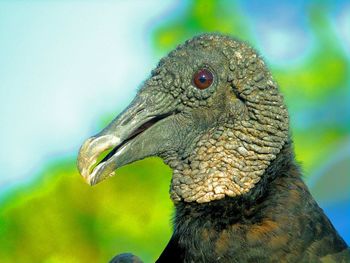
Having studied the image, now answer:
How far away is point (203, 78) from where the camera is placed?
4.23 metres

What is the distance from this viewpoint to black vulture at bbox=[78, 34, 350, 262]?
3.88 m

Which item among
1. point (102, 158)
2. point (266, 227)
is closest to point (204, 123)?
point (102, 158)

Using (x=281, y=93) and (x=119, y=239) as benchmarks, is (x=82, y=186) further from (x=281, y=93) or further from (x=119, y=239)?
(x=281, y=93)

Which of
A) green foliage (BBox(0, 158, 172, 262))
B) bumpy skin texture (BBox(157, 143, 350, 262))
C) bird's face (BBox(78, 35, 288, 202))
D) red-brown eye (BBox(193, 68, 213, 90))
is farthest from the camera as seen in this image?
green foliage (BBox(0, 158, 172, 262))

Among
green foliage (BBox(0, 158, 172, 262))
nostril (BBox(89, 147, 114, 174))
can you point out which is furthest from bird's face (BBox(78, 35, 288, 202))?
green foliage (BBox(0, 158, 172, 262))

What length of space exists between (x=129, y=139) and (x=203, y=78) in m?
0.56

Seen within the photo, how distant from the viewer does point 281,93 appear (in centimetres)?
425

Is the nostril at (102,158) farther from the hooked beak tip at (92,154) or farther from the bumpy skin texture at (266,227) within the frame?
the bumpy skin texture at (266,227)

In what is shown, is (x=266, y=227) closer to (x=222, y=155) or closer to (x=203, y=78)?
(x=222, y=155)

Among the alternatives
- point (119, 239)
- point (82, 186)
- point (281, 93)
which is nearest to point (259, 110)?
point (281, 93)

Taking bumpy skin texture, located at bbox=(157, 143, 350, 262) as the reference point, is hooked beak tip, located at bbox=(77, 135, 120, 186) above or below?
above

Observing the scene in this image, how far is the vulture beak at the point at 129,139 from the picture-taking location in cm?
395

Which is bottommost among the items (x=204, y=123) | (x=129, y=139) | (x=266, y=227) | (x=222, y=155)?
(x=266, y=227)

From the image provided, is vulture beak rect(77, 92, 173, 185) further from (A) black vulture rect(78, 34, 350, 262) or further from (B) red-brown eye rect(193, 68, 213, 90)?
(B) red-brown eye rect(193, 68, 213, 90)
